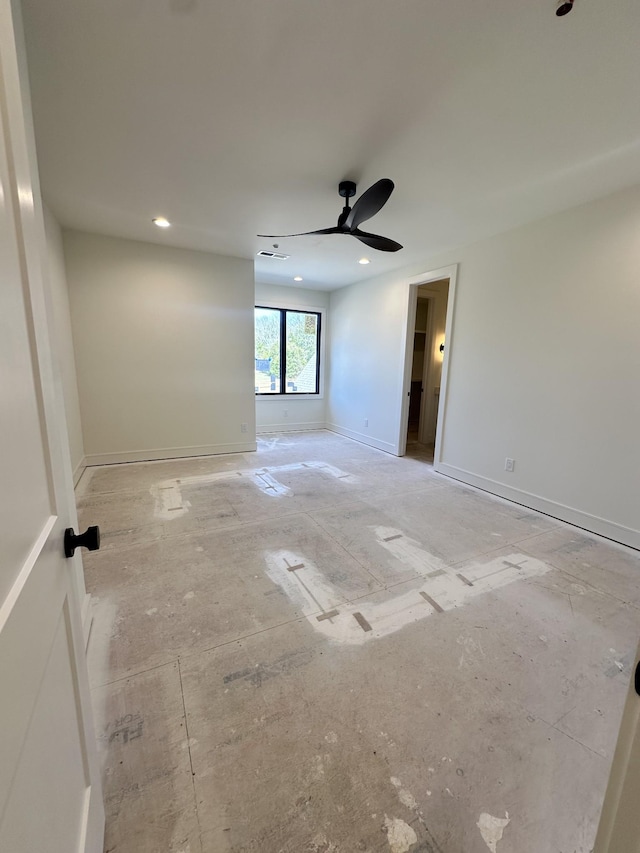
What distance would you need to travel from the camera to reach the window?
6039 mm

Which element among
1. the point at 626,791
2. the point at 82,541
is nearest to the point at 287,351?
the point at 82,541

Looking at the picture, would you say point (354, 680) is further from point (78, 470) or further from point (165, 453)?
point (165, 453)

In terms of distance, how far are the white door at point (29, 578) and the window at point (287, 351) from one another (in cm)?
539

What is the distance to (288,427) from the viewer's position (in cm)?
640

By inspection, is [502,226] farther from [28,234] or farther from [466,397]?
[28,234]

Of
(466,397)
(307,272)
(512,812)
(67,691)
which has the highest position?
(307,272)

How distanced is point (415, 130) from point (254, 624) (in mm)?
2870

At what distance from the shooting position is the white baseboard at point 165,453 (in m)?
4.18

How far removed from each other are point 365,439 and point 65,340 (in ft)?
13.5

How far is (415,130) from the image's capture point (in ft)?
6.43

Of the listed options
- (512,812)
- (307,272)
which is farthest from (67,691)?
(307,272)

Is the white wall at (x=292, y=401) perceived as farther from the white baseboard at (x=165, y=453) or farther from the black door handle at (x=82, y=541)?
the black door handle at (x=82, y=541)

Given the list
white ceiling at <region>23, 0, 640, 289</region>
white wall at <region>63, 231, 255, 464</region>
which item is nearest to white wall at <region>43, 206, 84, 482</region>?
white wall at <region>63, 231, 255, 464</region>

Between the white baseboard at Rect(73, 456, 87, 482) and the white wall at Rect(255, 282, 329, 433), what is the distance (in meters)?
2.75
